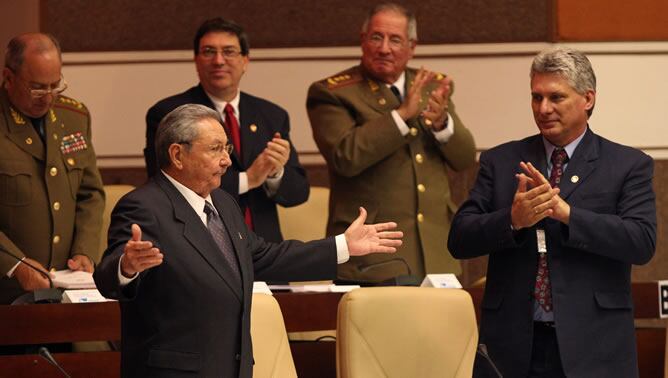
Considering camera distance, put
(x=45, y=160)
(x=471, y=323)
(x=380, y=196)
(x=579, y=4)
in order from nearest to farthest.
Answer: (x=471, y=323) → (x=45, y=160) → (x=380, y=196) → (x=579, y=4)

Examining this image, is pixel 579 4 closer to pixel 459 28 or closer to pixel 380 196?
pixel 459 28

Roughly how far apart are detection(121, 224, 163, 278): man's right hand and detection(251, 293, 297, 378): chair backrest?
78cm

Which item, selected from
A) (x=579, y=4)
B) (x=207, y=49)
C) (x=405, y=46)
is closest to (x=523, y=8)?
(x=579, y=4)

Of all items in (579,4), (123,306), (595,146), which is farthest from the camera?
(579,4)

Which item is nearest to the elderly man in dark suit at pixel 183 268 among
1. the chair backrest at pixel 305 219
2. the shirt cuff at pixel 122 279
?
the shirt cuff at pixel 122 279

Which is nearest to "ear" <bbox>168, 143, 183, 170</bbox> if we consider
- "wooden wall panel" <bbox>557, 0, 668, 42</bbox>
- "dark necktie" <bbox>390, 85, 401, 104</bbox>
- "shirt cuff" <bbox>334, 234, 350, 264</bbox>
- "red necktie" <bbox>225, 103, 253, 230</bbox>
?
"shirt cuff" <bbox>334, 234, 350, 264</bbox>

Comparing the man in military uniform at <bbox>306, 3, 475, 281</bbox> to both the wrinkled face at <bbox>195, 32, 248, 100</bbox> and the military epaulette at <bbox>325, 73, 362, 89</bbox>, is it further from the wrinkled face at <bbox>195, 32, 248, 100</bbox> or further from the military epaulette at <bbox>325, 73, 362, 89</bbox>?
the wrinkled face at <bbox>195, 32, 248, 100</bbox>

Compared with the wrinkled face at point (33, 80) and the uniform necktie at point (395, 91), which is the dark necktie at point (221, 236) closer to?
the wrinkled face at point (33, 80)

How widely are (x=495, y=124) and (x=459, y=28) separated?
462mm

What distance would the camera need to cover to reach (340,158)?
15.9ft

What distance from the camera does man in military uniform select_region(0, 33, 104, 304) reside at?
179 inches

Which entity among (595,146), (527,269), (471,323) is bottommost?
(471,323)

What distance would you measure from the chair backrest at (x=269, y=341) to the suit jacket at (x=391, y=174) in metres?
0.92

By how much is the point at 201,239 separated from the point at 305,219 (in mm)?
2156
